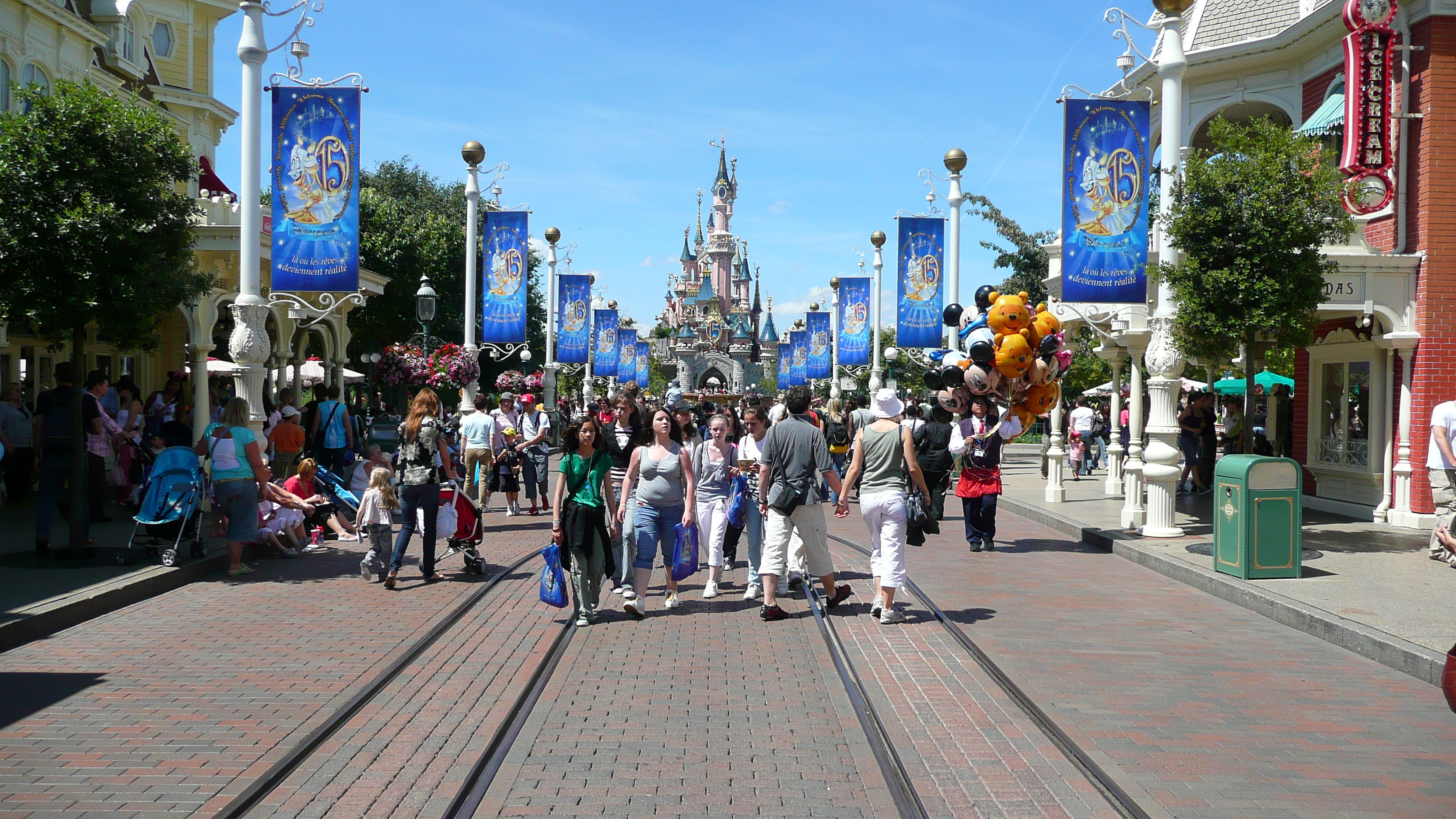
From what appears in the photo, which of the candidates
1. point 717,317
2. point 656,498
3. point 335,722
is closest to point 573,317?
point 656,498

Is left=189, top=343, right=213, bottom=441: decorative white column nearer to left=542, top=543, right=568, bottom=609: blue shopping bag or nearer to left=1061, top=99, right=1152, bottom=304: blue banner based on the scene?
left=542, top=543, right=568, bottom=609: blue shopping bag

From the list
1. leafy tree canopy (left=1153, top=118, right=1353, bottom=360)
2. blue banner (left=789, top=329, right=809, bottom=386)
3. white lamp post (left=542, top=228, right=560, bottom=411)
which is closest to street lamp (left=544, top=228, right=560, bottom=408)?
white lamp post (left=542, top=228, right=560, bottom=411)

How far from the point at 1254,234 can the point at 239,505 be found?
10148mm

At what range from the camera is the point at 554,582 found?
323 inches

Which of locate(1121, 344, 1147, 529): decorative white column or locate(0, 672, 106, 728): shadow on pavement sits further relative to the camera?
locate(1121, 344, 1147, 529): decorative white column

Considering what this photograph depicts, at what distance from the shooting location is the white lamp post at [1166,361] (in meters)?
12.8

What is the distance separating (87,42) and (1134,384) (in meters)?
19.2

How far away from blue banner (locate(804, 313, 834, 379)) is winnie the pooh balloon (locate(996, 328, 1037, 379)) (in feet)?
85.1

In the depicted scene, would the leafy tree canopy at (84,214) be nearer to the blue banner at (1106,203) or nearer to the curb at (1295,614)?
the blue banner at (1106,203)

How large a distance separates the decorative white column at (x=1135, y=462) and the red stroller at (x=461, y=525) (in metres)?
7.95

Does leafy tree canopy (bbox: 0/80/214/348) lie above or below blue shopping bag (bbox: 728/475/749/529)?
above

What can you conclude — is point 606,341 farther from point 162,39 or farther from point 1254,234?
point 1254,234

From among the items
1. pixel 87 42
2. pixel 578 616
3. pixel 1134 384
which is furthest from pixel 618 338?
pixel 578 616

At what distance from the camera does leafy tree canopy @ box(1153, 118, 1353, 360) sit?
37.1ft
